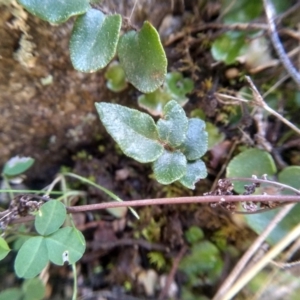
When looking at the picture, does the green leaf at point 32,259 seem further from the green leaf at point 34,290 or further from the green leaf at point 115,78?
the green leaf at point 115,78

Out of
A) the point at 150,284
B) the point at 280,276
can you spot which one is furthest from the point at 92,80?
the point at 280,276

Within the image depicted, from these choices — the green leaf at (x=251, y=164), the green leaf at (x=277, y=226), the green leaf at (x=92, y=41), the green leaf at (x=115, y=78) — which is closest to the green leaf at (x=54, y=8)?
the green leaf at (x=92, y=41)

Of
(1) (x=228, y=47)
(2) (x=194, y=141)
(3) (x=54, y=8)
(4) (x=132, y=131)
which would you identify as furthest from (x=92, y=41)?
(1) (x=228, y=47)

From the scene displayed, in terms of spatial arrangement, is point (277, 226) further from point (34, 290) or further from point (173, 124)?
Answer: point (34, 290)

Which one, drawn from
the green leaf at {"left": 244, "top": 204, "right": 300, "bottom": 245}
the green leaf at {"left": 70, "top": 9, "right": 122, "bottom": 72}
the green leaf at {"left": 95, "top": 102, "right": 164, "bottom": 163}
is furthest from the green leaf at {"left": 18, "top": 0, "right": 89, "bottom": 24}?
the green leaf at {"left": 244, "top": 204, "right": 300, "bottom": 245}

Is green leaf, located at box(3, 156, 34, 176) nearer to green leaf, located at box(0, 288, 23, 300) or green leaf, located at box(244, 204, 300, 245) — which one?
green leaf, located at box(0, 288, 23, 300)

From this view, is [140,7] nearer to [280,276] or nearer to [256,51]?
[256,51]
